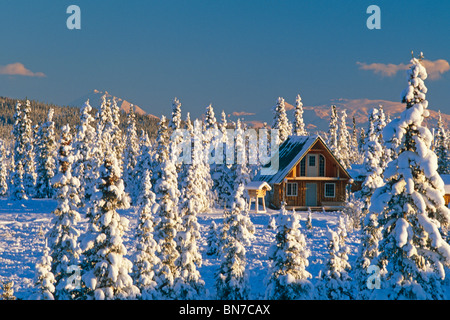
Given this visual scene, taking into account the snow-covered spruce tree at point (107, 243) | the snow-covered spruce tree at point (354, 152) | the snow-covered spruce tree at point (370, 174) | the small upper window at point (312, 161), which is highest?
the snow-covered spruce tree at point (354, 152)

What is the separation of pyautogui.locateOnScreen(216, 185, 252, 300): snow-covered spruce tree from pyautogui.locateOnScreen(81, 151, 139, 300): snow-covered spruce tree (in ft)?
16.6

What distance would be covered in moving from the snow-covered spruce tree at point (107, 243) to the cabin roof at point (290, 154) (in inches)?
1126

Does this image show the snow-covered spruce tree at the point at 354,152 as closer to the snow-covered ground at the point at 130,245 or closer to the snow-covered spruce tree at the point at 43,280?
the snow-covered ground at the point at 130,245

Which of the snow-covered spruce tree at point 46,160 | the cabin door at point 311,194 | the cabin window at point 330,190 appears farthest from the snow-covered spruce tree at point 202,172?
the snow-covered spruce tree at point 46,160

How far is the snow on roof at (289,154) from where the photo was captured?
140 feet

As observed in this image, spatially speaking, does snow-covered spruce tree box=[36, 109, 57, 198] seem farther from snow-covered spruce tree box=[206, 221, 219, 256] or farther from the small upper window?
snow-covered spruce tree box=[206, 221, 219, 256]

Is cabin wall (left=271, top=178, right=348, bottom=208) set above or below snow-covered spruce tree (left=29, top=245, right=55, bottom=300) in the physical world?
above

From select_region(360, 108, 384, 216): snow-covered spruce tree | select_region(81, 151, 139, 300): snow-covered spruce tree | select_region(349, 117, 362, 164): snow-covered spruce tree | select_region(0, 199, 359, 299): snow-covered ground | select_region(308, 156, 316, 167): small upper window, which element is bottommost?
select_region(0, 199, 359, 299): snow-covered ground

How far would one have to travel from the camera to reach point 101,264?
47.9 feet

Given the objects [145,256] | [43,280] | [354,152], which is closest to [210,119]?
[145,256]

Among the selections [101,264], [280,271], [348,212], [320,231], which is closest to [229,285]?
[280,271]

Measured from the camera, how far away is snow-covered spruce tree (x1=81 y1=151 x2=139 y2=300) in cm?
1463

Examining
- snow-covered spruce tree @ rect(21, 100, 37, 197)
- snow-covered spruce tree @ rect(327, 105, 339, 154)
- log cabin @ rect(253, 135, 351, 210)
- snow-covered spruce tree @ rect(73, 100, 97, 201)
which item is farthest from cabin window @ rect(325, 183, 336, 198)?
snow-covered spruce tree @ rect(21, 100, 37, 197)
